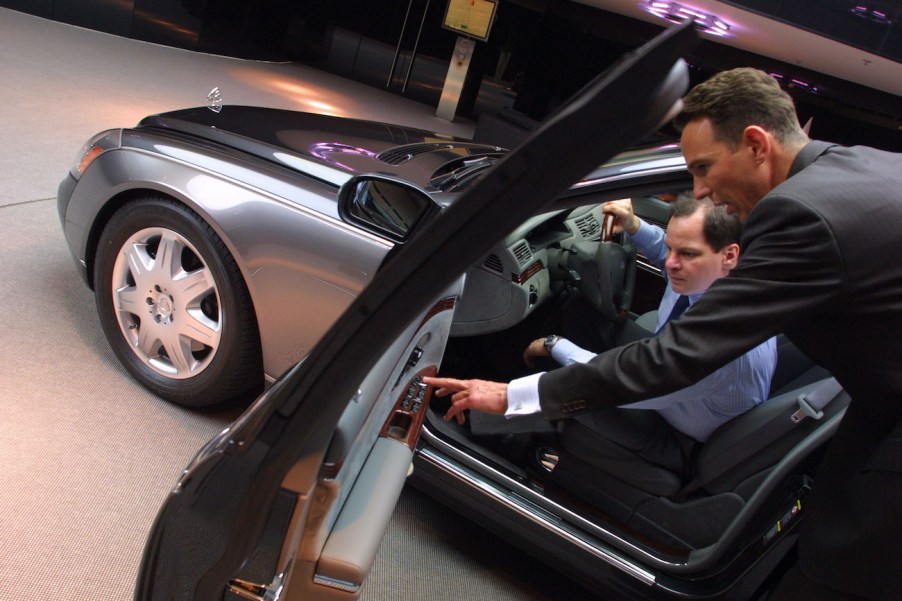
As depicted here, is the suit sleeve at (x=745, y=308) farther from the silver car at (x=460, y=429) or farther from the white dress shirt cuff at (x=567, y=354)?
the white dress shirt cuff at (x=567, y=354)

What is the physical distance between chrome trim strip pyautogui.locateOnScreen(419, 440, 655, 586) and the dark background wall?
31.4 ft

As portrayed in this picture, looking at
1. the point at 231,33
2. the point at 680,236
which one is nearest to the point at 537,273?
the point at 680,236

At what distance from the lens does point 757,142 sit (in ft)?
5.15

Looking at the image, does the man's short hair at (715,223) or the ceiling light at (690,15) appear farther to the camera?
the ceiling light at (690,15)

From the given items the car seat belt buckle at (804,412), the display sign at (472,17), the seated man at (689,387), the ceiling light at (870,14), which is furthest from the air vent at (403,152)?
the display sign at (472,17)

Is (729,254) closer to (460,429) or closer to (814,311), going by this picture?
(814,311)

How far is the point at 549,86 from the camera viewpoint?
13.0m

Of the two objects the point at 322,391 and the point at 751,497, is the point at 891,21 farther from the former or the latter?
the point at 322,391

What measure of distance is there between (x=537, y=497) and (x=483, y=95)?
11896 mm

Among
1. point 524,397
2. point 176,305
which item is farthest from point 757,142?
point 176,305

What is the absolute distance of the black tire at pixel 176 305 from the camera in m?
2.29

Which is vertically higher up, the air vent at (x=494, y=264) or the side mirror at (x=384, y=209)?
the side mirror at (x=384, y=209)

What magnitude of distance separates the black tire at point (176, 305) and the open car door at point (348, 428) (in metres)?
1.10

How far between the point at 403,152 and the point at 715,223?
107 centimetres
